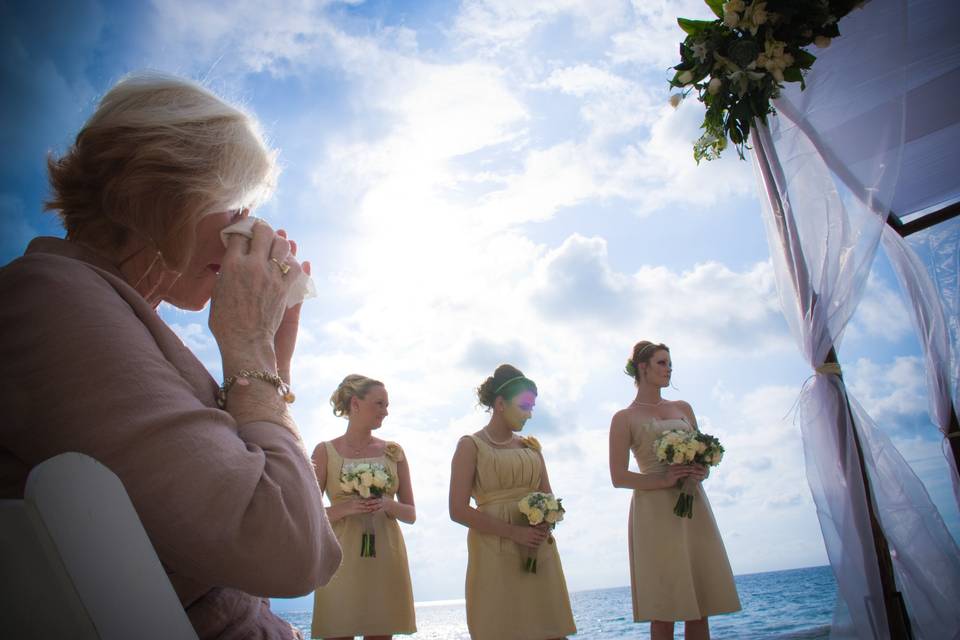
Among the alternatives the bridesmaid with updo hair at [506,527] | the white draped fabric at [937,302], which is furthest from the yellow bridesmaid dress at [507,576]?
the white draped fabric at [937,302]

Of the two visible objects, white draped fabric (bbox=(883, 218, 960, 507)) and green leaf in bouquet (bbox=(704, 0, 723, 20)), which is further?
white draped fabric (bbox=(883, 218, 960, 507))

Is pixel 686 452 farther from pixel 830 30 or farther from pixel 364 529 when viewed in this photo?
pixel 830 30

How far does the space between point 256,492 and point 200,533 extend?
0.35 feet

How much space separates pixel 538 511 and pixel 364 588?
1.96 meters

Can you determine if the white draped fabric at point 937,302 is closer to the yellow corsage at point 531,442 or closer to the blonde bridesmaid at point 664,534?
the blonde bridesmaid at point 664,534

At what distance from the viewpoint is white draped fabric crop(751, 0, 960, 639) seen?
14.8ft

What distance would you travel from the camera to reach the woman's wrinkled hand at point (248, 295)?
1.39m

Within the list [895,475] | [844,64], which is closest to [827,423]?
[895,475]

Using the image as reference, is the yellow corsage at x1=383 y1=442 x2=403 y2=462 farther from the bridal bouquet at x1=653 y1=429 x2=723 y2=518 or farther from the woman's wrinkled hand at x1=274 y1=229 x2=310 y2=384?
the woman's wrinkled hand at x1=274 y1=229 x2=310 y2=384

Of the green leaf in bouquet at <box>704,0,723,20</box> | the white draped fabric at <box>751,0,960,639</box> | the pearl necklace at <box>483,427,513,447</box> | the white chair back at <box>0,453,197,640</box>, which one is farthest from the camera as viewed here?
the pearl necklace at <box>483,427,513,447</box>

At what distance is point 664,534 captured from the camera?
623cm

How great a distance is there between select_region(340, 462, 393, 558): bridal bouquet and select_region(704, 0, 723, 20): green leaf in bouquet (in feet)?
17.6

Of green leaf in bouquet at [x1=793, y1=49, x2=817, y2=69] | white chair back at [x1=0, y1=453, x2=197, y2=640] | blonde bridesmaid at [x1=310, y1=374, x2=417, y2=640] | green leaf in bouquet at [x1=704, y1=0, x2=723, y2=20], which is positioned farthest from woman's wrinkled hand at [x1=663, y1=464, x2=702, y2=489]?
white chair back at [x1=0, y1=453, x2=197, y2=640]

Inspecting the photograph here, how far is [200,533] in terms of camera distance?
1.01m
